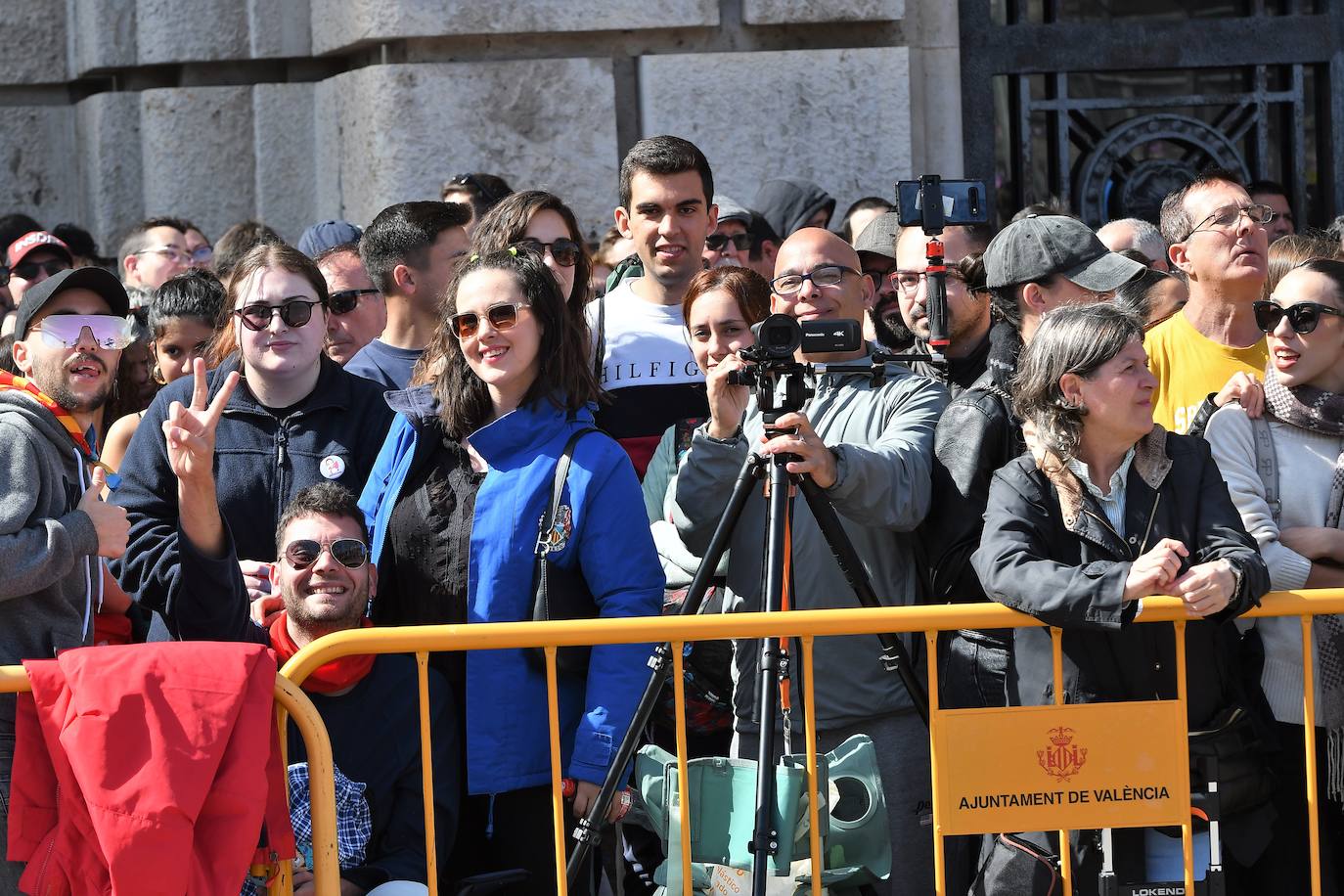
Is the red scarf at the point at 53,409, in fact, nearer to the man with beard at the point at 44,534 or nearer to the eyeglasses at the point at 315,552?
the man with beard at the point at 44,534

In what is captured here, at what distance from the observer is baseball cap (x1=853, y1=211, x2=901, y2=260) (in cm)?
554

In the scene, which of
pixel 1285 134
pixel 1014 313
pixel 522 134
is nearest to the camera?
pixel 1014 313

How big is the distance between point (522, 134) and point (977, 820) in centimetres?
352

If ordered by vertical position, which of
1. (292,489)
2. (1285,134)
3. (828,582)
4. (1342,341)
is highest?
(1285,134)

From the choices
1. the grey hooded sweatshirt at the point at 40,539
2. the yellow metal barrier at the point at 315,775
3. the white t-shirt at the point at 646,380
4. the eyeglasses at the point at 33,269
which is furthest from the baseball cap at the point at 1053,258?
the eyeglasses at the point at 33,269

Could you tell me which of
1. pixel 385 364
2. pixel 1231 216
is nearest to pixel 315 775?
pixel 385 364

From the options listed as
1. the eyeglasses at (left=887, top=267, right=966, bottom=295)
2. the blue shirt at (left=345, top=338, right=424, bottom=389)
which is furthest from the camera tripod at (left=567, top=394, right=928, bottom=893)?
the blue shirt at (left=345, top=338, right=424, bottom=389)

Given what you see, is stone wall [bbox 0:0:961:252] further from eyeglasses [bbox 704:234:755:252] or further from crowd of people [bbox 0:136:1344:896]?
crowd of people [bbox 0:136:1344:896]

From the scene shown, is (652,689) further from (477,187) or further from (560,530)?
(477,187)

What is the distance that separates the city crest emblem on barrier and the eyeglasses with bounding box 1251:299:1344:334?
1.11 metres

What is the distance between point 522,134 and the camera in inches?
241

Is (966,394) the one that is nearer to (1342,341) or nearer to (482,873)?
(1342,341)

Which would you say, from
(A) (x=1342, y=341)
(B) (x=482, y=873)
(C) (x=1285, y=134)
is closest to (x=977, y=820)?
(B) (x=482, y=873)

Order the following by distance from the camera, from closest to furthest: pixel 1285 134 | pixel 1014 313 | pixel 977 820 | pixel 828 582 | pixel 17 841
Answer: pixel 17 841 → pixel 977 820 → pixel 828 582 → pixel 1014 313 → pixel 1285 134
